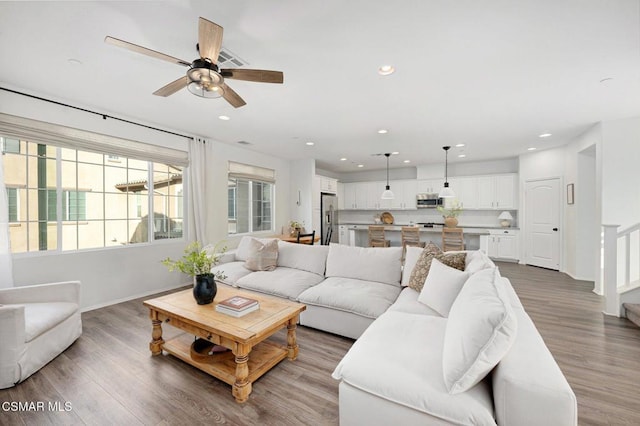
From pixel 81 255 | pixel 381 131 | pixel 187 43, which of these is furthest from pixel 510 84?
pixel 81 255

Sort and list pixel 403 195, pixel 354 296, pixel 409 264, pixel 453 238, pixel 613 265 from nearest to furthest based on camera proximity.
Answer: pixel 354 296
pixel 409 264
pixel 613 265
pixel 453 238
pixel 403 195

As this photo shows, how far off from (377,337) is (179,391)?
1.48m

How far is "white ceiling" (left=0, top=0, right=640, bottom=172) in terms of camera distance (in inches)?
68.8

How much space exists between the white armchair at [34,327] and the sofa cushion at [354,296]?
85.2 inches

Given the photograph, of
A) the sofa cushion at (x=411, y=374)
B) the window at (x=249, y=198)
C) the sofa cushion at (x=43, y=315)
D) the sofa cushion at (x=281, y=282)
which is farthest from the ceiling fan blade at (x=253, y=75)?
the window at (x=249, y=198)

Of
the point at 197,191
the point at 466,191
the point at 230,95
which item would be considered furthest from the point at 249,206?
the point at 466,191

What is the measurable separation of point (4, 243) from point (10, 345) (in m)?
1.39

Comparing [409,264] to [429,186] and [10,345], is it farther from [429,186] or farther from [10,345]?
[429,186]

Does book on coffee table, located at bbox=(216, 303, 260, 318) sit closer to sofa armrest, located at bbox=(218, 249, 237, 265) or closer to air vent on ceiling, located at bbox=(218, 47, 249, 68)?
sofa armrest, located at bbox=(218, 249, 237, 265)

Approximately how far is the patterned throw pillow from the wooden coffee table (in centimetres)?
119

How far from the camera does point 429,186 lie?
742cm

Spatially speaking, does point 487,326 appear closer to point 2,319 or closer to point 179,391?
point 179,391

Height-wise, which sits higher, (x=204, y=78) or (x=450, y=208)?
(x=204, y=78)

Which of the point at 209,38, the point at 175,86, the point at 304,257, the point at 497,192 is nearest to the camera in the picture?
the point at 209,38
